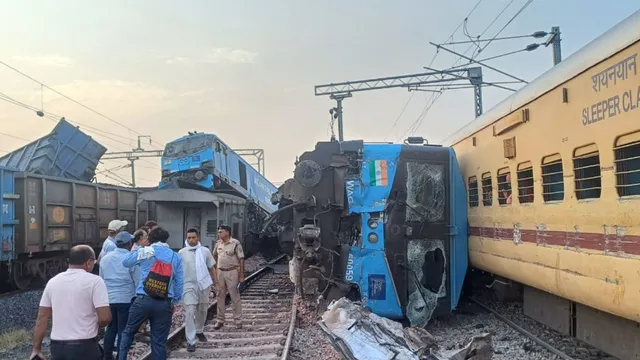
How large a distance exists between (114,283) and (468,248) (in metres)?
5.14

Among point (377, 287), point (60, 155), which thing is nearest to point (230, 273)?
point (377, 287)

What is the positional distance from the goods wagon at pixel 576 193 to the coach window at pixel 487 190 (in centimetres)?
4

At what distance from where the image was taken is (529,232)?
679cm

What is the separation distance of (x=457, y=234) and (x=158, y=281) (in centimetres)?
445

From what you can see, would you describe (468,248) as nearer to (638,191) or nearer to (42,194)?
(638,191)

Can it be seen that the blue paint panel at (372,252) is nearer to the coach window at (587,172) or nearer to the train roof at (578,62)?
the train roof at (578,62)

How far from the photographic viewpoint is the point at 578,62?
5.51 meters

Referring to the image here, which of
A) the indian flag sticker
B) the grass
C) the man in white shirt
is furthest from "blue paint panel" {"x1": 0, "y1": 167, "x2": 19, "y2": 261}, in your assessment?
the man in white shirt

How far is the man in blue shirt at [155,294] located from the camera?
6.21 metres

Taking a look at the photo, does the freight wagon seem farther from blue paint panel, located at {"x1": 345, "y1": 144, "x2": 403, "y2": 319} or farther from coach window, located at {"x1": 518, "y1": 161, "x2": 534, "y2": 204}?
coach window, located at {"x1": 518, "y1": 161, "x2": 534, "y2": 204}

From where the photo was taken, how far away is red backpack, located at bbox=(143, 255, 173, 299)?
6.18 meters

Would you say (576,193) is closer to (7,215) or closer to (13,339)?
(13,339)

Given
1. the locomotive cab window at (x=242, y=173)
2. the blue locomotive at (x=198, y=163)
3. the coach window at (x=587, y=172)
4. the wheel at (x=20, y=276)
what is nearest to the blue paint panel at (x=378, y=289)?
the coach window at (x=587, y=172)

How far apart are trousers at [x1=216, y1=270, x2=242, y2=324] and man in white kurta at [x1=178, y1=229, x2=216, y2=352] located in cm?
99
